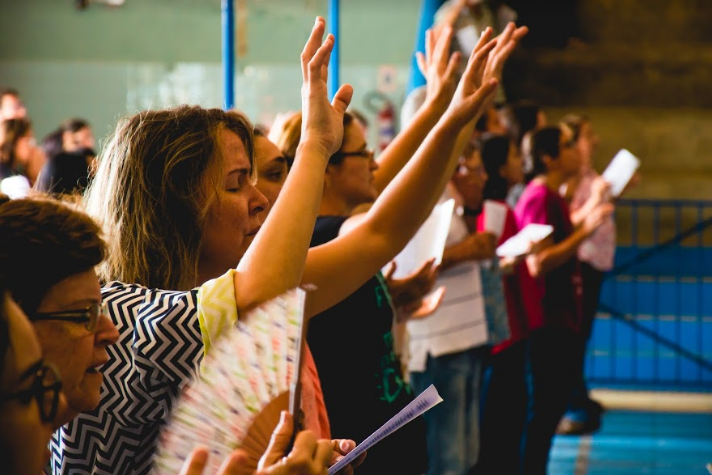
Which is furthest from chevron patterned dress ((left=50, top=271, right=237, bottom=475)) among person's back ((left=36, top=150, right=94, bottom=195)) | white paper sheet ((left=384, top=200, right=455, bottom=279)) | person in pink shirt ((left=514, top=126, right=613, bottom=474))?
person in pink shirt ((left=514, top=126, right=613, bottom=474))

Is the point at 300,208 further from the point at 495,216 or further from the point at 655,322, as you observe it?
the point at 655,322

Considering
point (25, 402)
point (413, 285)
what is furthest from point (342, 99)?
point (413, 285)

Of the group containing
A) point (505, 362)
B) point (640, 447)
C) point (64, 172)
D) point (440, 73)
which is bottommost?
point (640, 447)

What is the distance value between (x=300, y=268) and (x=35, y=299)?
391mm

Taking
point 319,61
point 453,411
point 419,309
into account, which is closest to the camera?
point 319,61

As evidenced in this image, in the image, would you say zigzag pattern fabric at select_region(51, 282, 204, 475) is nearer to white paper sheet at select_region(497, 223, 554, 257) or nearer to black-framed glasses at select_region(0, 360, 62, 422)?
black-framed glasses at select_region(0, 360, 62, 422)

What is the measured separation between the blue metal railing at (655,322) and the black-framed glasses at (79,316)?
652 cm

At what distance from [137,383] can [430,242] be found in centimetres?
174

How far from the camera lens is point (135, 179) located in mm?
1643

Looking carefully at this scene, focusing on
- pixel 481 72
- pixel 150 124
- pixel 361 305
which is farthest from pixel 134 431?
pixel 481 72

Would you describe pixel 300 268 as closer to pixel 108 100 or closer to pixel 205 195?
pixel 205 195

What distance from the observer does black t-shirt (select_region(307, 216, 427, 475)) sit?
2303 millimetres

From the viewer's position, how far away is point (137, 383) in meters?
1.43

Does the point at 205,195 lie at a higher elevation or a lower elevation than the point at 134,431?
higher
